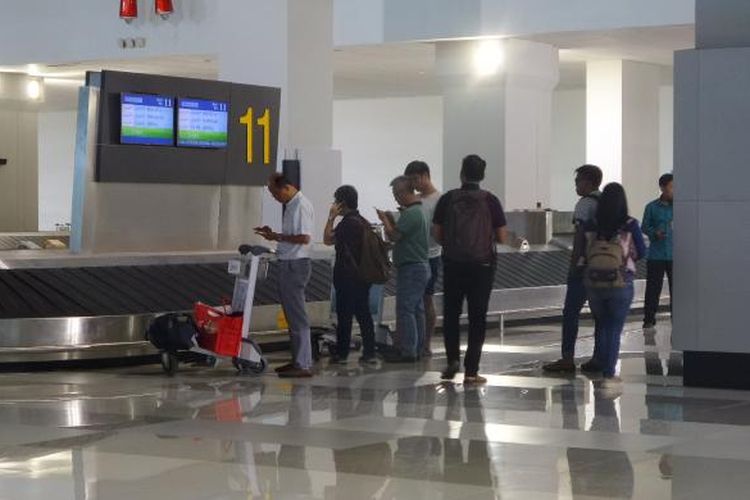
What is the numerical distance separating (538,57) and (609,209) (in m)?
15.1

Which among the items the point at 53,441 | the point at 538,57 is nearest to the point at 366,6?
the point at 538,57

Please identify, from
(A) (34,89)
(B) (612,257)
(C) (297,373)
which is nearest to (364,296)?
(C) (297,373)

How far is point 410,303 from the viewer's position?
12992 mm

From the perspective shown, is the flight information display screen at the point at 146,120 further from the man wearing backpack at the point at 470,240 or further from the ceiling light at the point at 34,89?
the ceiling light at the point at 34,89

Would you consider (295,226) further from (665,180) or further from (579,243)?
(665,180)

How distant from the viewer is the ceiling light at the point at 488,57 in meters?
25.7

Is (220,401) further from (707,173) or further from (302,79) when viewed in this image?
(302,79)

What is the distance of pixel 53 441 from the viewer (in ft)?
27.9

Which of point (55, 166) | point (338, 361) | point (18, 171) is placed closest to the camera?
point (338, 361)

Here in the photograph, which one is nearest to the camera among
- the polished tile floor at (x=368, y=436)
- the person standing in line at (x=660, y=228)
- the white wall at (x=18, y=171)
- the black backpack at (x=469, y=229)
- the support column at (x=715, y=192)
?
the polished tile floor at (x=368, y=436)

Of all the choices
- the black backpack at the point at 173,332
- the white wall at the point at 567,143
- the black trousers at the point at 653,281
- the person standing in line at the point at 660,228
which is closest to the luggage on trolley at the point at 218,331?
the black backpack at the point at 173,332

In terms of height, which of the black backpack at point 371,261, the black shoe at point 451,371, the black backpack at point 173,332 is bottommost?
the black shoe at point 451,371

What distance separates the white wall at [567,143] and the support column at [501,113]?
10488 millimetres

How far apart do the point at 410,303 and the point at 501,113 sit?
13405 millimetres
